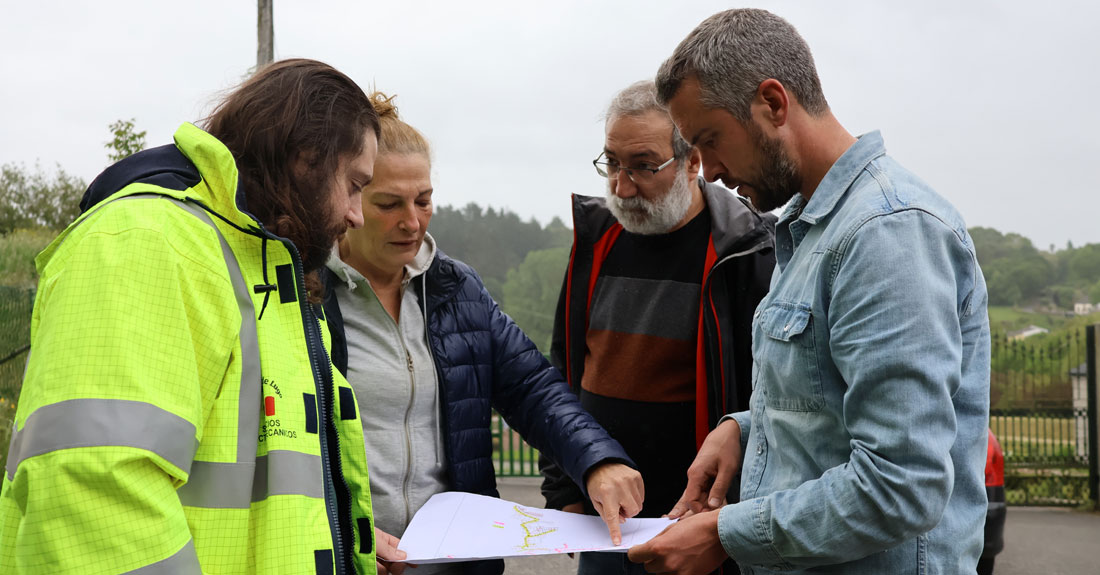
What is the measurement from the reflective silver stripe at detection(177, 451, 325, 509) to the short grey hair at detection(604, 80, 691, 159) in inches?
81.0

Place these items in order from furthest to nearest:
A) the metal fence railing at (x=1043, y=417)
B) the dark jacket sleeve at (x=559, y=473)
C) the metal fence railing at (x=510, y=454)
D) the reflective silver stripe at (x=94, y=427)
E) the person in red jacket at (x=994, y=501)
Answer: the metal fence railing at (x=510, y=454) < the metal fence railing at (x=1043, y=417) < the person in red jacket at (x=994, y=501) < the dark jacket sleeve at (x=559, y=473) < the reflective silver stripe at (x=94, y=427)

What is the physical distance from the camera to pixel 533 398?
2.56 meters

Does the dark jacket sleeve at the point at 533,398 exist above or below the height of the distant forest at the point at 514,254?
below

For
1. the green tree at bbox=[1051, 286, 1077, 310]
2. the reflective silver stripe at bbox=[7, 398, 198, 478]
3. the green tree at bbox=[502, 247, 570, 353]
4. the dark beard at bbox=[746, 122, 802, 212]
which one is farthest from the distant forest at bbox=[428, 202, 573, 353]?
the green tree at bbox=[1051, 286, 1077, 310]

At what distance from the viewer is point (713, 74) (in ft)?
6.13

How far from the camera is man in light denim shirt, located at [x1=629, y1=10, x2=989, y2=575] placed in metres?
1.50

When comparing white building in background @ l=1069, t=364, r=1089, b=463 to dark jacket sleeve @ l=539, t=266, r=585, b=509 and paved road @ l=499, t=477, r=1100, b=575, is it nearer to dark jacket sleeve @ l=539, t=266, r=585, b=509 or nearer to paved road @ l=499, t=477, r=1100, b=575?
paved road @ l=499, t=477, r=1100, b=575

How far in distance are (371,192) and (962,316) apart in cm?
157

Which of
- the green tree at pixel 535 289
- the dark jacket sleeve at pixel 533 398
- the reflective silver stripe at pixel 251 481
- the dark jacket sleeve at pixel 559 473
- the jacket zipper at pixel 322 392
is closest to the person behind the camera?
the reflective silver stripe at pixel 251 481

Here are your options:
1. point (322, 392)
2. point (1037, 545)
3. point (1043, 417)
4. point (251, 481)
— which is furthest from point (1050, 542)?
point (251, 481)

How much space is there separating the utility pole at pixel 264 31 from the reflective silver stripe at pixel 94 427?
8646 mm

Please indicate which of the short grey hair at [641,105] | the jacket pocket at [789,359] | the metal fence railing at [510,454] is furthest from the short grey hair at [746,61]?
the metal fence railing at [510,454]

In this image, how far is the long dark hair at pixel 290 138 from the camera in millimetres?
1524

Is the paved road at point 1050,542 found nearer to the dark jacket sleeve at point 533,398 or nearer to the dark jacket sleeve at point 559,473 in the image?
the dark jacket sleeve at point 559,473
